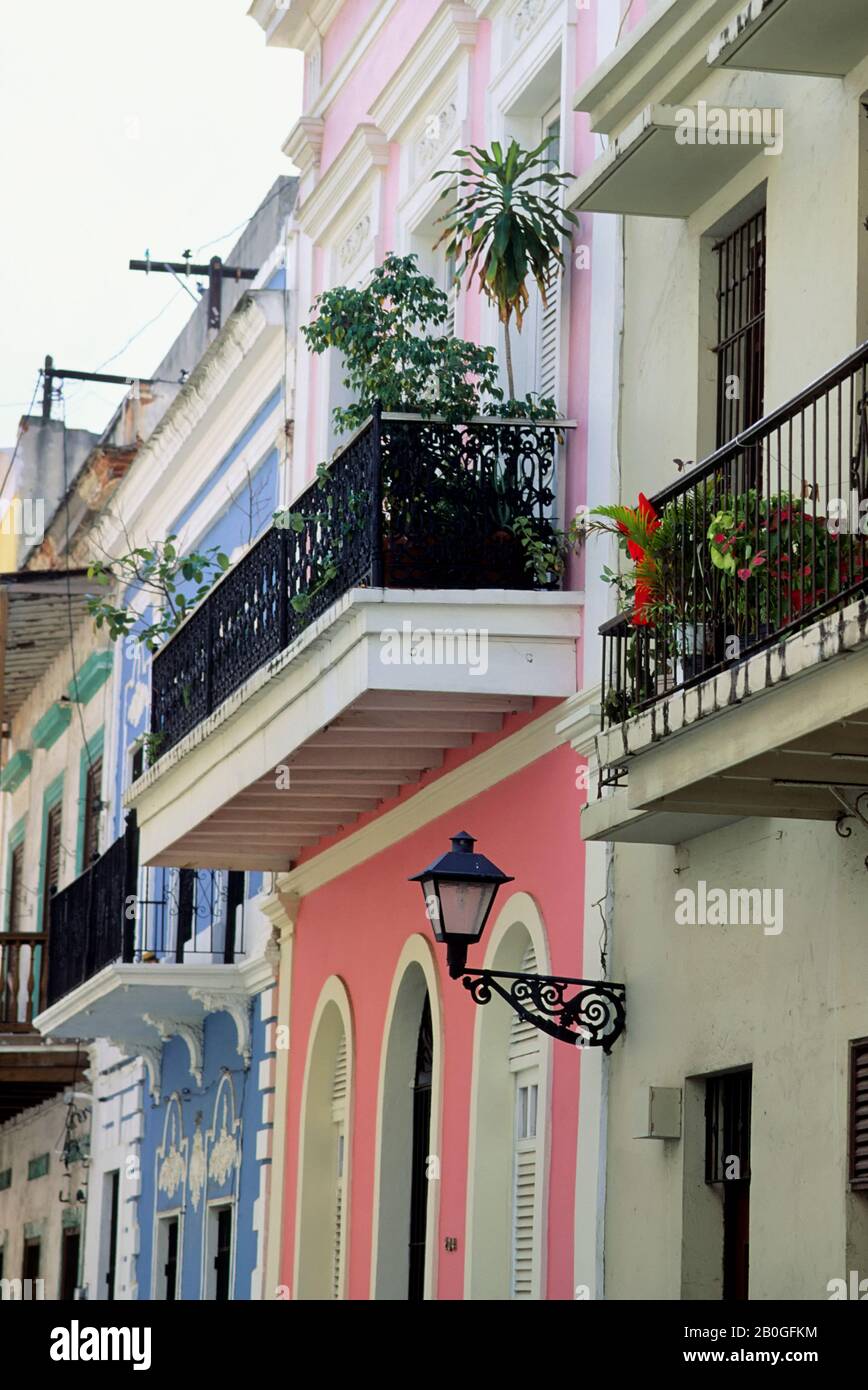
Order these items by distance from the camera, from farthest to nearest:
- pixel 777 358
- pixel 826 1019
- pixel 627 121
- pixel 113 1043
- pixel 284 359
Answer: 1. pixel 113 1043
2. pixel 284 359
3. pixel 627 121
4. pixel 777 358
5. pixel 826 1019

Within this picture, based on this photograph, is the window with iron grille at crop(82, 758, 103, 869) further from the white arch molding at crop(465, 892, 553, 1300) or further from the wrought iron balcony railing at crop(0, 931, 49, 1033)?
the white arch molding at crop(465, 892, 553, 1300)

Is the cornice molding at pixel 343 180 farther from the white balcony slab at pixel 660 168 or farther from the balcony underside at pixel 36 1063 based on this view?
the balcony underside at pixel 36 1063

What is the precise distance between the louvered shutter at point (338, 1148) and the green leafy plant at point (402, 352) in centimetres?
417

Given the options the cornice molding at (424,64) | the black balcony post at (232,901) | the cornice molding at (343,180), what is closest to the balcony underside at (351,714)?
the black balcony post at (232,901)

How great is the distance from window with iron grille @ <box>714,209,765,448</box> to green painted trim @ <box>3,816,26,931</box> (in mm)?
17183

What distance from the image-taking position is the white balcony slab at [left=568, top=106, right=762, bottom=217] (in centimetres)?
997

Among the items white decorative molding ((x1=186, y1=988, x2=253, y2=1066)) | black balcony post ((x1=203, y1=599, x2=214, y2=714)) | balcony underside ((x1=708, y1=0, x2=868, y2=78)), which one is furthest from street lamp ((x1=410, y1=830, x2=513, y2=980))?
white decorative molding ((x1=186, y1=988, x2=253, y2=1066))

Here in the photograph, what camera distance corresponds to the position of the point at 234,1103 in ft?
55.7

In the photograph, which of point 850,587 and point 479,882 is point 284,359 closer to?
point 479,882

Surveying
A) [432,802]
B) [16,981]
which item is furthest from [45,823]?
[432,802]

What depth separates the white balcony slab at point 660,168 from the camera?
997 cm

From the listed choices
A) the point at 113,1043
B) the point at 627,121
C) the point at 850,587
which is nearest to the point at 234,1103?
the point at 113,1043

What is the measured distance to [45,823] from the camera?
25.3m

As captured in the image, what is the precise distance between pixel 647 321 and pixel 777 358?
1.44 metres
